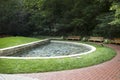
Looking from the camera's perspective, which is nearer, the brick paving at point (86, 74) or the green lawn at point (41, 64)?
the brick paving at point (86, 74)

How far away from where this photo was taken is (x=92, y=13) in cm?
2334

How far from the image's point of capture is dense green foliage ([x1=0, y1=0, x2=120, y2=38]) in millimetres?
23594

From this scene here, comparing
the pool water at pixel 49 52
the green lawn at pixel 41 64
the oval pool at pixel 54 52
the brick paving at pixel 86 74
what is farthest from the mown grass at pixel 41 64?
the pool water at pixel 49 52

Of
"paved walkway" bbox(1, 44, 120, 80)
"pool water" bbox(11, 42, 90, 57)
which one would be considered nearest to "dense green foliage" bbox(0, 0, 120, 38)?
"pool water" bbox(11, 42, 90, 57)

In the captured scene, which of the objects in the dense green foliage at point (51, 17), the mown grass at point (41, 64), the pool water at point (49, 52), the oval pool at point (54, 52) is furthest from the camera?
the dense green foliage at point (51, 17)

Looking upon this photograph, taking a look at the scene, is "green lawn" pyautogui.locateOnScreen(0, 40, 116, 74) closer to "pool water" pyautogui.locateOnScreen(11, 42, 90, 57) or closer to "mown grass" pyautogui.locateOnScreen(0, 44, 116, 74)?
"mown grass" pyautogui.locateOnScreen(0, 44, 116, 74)

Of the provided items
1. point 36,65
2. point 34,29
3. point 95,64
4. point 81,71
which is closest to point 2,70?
point 36,65

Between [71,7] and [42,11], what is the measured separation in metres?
4.11

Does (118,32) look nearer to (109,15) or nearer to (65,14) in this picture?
(109,15)

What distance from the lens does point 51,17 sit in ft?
90.1

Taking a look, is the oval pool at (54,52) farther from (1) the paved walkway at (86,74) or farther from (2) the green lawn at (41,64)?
(1) the paved walkway at (86,74)

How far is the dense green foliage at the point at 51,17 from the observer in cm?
2359

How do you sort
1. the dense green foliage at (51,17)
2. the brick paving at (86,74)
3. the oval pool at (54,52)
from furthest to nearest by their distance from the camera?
the dense green foliage at (51,17) → the oval pool at (54,52) → the brick paving at (86,74)

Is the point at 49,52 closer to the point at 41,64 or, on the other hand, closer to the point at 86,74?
the point at 41,64
